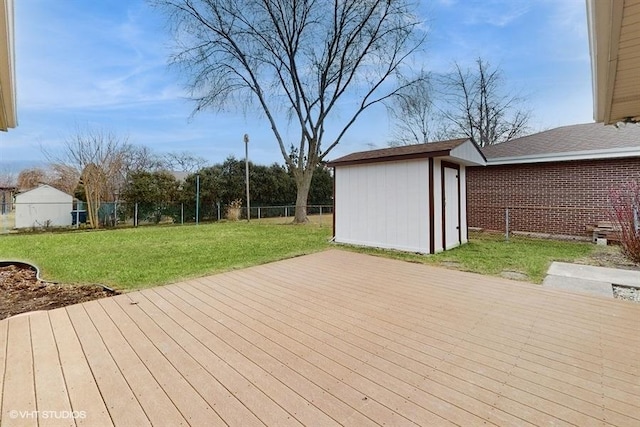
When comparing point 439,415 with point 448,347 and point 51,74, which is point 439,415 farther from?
point 51,74

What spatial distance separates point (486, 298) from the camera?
387 cm

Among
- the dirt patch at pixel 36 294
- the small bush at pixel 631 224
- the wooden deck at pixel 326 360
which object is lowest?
the wooden deck at pixel 326 360

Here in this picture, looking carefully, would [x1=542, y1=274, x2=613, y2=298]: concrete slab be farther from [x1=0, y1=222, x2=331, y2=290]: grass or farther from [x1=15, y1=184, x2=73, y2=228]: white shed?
[x1=15, y1=184, x2=73, y2=228]: white shed

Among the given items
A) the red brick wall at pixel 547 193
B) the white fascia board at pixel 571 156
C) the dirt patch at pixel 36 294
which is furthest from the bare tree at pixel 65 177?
the white fascia board at pixel 571 156

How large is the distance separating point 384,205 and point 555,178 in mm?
5785

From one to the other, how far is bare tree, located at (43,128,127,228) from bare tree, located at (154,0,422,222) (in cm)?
460

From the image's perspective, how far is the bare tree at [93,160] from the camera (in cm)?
1346

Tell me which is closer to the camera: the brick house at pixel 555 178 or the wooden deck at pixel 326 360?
the wooden deck at pixel 326 360

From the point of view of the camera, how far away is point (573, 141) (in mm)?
9383

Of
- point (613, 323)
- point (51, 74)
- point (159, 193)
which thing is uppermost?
point (51, 74)

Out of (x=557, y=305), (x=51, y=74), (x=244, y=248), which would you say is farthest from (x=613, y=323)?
(x=51, y=74)

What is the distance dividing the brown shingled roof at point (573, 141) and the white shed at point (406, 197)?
2.63 meters

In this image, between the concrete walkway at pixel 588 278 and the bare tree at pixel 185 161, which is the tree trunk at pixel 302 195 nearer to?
the concrete walkway at pixel 588 278

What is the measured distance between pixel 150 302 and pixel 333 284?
7.87 feet
